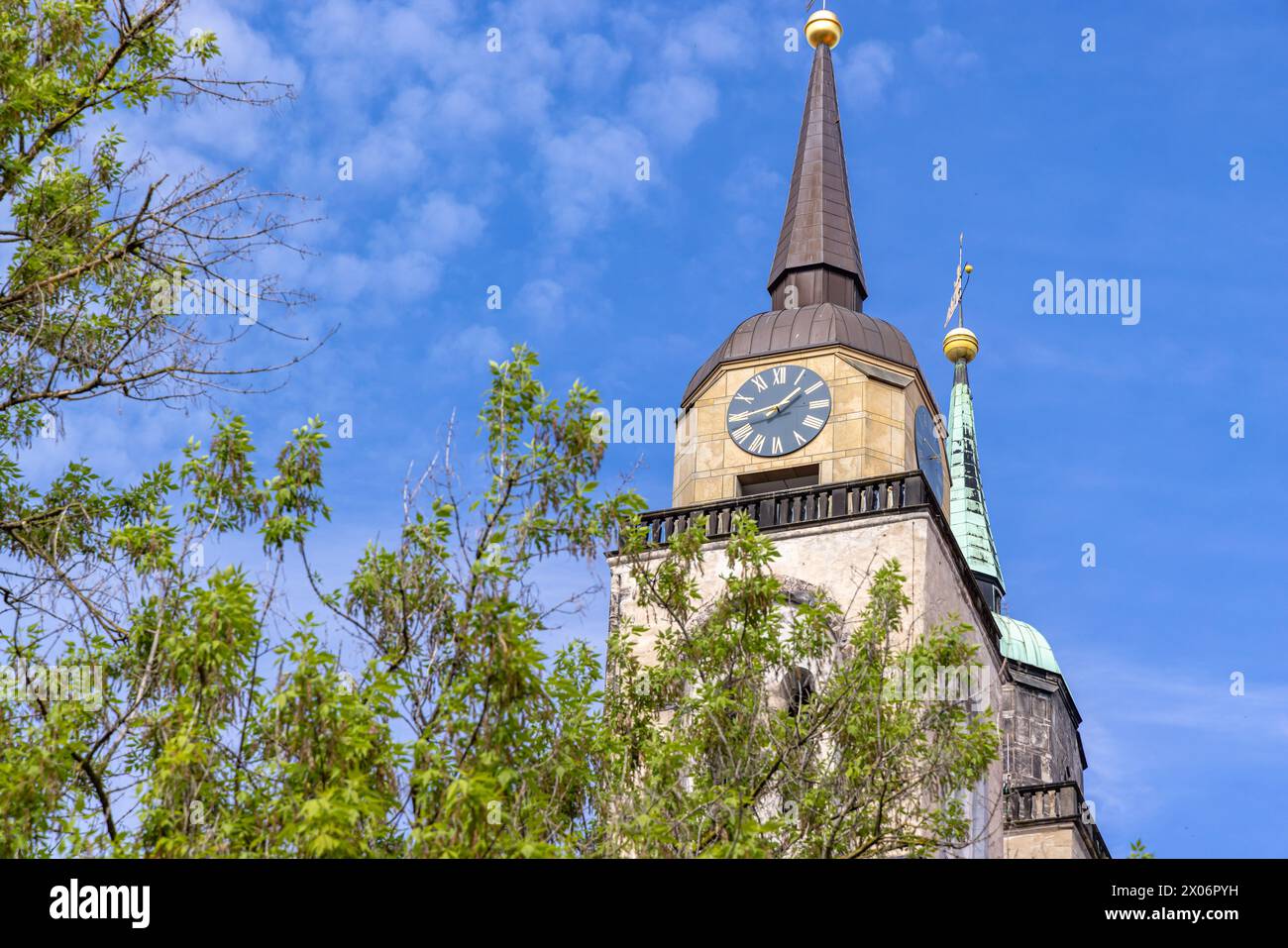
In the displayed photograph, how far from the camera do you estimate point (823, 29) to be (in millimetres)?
49531

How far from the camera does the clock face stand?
37812 millimetres

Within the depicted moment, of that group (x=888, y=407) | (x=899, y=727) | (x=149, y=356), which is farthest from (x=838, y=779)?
(x=888, y=407)

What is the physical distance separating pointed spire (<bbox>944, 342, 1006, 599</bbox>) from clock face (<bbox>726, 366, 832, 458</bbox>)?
1632 cm

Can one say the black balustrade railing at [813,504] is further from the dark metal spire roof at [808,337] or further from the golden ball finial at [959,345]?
the golden ball finial at [959,345]

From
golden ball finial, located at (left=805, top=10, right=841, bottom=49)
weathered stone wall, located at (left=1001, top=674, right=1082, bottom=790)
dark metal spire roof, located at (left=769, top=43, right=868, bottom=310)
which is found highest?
golden ball finial, located at (left=805, top=10, right=841, bottom=49)

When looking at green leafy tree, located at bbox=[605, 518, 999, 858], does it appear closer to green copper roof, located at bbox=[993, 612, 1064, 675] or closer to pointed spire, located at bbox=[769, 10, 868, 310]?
pointed spire, located at bbox=[769, 10, 868, 310]

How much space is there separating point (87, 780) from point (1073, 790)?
1167 inches

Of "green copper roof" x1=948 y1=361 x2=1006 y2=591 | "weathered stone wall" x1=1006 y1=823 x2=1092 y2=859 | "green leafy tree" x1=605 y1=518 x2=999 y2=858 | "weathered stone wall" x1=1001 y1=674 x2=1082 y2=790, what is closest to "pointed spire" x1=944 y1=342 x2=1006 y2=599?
"green copper roof" x1=948 y1=361 x2=1006 y2=591

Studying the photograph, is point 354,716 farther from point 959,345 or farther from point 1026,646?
point 959,345

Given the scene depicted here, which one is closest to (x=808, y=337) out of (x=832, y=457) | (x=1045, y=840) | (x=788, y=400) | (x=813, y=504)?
(x=788, y=400)

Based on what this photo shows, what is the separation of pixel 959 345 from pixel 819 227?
83.5 feet

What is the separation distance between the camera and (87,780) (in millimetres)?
13773

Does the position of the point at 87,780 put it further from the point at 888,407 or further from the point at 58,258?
the point at 888,407

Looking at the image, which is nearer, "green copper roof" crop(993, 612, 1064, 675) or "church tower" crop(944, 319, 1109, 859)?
"church tower" crop(944, 319, 1109, 859)
